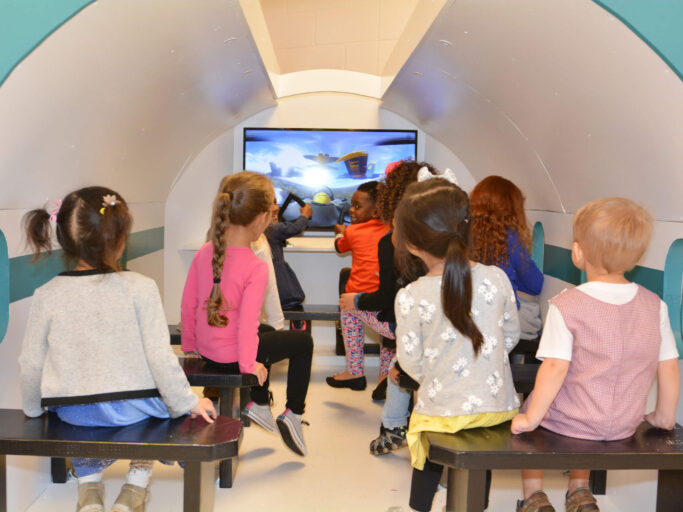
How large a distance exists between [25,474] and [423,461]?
1.51 meters

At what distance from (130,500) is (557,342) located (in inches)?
56.8

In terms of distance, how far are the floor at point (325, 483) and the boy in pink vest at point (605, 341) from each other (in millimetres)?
712

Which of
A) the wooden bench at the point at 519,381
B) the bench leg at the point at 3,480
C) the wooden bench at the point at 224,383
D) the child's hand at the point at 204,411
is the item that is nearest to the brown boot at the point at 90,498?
the bench leg at the point at 3,480

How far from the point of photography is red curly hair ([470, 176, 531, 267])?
124 inches

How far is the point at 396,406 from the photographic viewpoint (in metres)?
3.27

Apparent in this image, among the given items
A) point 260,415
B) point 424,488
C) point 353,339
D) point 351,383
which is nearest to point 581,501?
point 424,488

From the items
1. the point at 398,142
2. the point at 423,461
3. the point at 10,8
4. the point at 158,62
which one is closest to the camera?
the point at 10,8

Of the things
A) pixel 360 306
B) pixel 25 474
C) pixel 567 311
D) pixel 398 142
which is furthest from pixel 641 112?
pixel 398 142

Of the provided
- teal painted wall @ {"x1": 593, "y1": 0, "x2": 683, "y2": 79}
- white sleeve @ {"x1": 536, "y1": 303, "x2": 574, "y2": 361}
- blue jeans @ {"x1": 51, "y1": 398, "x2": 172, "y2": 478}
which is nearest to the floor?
blue jeans @ {"x1": 51, "y1": 398, "x2": 172, "y2": 478}

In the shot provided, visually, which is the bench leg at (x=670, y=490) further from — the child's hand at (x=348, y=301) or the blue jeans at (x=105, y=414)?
the child's hand at (x=348, y=301)

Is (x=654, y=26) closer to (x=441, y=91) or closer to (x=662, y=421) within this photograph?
(x=662, y=421)

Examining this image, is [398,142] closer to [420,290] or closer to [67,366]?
[420,290]

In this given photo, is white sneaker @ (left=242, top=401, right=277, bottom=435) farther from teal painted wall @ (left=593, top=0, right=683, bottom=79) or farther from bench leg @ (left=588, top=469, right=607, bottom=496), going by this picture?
teal painted wall @ (left=593, top=0, right=683, bottom=79)

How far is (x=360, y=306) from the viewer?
371 centimetres
